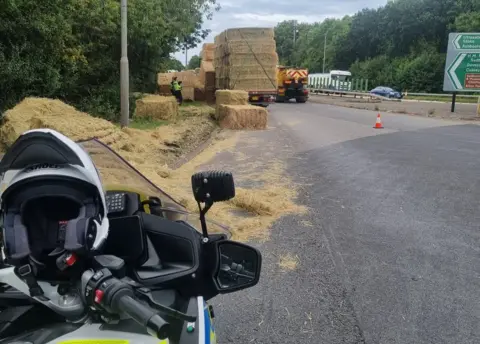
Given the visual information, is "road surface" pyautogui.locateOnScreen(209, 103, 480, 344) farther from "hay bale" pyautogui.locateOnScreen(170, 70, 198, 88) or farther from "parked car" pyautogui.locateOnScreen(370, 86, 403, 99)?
"parked car" pyautogui.locateOnScreen(370, 86, 403, 99)

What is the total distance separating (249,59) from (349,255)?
23.9 meters

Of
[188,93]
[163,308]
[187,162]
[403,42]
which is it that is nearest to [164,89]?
[188,93]

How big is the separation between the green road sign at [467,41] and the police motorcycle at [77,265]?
27.0 metres

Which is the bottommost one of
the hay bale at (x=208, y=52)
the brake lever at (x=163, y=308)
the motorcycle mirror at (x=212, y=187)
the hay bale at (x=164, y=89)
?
the hay bale at (x=164, y=89)

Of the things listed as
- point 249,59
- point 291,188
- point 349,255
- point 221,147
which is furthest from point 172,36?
point 349,255

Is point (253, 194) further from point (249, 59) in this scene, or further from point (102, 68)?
point (249, 59)

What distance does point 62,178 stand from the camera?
1.88 metres

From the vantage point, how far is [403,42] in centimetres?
7494

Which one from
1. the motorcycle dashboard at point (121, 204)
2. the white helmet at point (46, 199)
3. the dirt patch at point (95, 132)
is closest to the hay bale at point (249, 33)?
the dirt patch at point (95, 132)

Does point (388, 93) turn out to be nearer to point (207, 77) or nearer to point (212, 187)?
point (207, 77)

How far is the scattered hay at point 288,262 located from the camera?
16.9 ft

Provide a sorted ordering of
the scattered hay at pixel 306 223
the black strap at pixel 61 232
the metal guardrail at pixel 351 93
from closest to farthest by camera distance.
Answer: the black strap at pixel 61 232, the scattered hay at pixel 306 223, the metal guardrail at pixel 351 93

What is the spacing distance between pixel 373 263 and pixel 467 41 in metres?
24.3

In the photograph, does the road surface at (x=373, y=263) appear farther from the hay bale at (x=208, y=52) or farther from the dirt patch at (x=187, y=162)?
the hay bale at (x=208, y=52)
